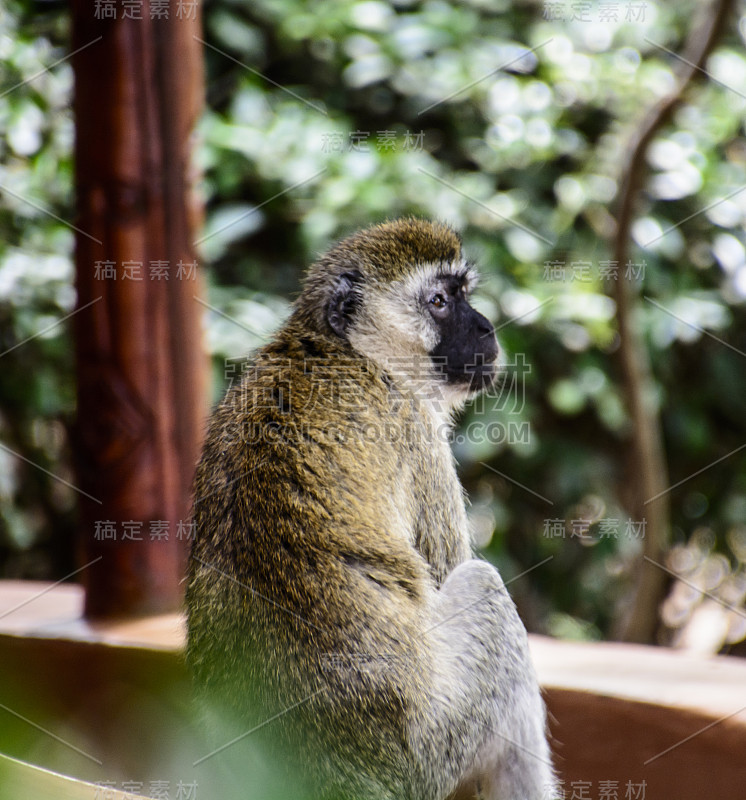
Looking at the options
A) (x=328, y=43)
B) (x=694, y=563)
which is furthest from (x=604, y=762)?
Result: (x=328, y=43)

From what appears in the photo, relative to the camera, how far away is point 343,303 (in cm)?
246

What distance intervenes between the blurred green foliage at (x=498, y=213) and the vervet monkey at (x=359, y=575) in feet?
3.11

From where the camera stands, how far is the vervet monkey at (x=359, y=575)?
180 centimetres

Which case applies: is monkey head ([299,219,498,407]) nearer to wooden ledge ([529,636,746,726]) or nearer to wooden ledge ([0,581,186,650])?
wooden ledge ([529,636,746,726])

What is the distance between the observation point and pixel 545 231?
404 centimetres

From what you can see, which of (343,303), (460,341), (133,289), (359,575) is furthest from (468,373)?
(133,289)

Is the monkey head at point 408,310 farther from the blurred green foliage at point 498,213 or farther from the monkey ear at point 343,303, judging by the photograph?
the blurred green foliage at point 498,213

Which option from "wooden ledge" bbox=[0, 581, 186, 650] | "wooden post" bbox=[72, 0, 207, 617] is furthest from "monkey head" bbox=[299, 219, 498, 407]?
"wooden ledge" bbox=[0, 581, 186, 650]

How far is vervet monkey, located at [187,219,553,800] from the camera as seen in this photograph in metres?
1.80

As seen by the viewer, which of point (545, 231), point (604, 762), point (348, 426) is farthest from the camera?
point (545, 231)

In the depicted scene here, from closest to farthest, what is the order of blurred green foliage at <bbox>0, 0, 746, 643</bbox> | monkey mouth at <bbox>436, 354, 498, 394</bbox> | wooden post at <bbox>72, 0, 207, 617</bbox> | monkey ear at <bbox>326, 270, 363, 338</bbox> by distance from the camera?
monkey ear at <bbox>326, 270, 363, 338</bbox>, monkey mouth at <bbox>436, 354, 498, 394</bbox>, wooden post at <bbox>72, 0, 207, 617</bbox>, blurred green foliage at <bbox>0, 0, 746, 643</bbox>

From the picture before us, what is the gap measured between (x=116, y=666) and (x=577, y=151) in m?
2.97

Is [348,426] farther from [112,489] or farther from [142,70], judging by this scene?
[142,70]

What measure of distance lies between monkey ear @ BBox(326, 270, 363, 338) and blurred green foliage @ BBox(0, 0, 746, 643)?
79cm
